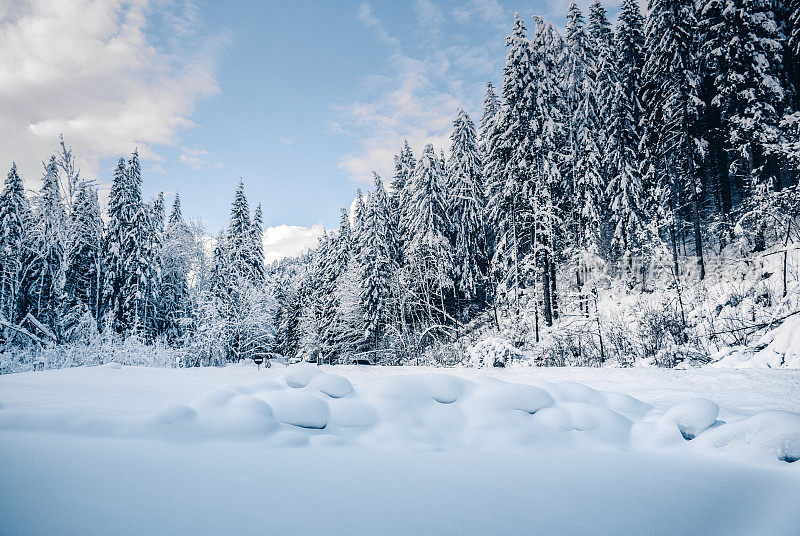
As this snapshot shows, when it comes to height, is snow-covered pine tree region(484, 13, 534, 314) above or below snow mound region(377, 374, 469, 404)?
above

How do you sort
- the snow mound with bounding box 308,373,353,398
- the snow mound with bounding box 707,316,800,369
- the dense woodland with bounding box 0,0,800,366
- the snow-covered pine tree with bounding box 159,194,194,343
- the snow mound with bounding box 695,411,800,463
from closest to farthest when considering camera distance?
1. the snow mound with bounding box 695,411,800,463
2. the snow mound with bounding box 308,373,353,398
3. the snow mound with bounding box 707,316,800,369
4. the dense woodland with bounding box 0,0,800,366
5. the snow-covered pine tree with bounding box 159,194,194,343

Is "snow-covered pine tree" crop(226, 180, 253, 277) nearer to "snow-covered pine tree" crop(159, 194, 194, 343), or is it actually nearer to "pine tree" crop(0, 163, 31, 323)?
"snow-covered pine tree" crop(159, 194, 194, 343)

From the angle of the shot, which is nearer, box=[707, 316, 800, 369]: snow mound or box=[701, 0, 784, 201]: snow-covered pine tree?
box=[707, 316, 800, 369]: snow mound

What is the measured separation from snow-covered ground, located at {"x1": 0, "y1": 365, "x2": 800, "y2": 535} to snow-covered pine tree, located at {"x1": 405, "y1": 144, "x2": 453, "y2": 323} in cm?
2002

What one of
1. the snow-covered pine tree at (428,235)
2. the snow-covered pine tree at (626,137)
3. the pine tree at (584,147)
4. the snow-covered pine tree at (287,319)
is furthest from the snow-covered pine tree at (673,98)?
the snow-covered pine tree at (287,319)

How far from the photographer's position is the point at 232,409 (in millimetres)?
1856

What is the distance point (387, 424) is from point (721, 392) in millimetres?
2805

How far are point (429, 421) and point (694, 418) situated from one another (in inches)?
53.8

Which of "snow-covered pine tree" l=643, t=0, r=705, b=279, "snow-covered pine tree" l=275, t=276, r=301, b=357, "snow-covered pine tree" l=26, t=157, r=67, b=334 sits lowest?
"snow-covered pine tree" l=275, t=276, r=301, b=357

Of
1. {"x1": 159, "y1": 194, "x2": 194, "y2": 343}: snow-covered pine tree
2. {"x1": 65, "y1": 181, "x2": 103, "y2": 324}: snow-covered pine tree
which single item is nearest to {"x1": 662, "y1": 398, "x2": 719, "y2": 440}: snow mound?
{"x1": 65, "y1": 181, "x2": 103, "y2": 324}: snow-covered pine tree

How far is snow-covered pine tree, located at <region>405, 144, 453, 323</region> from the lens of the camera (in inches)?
893

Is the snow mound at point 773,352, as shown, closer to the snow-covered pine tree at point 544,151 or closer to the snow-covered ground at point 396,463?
the snow-covered ground at point 396,463

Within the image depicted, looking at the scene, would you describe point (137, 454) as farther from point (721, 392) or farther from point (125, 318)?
point (125, 318)

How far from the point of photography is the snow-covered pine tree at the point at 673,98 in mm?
18016
